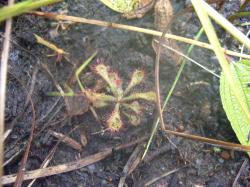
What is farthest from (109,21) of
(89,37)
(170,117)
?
(170,117)

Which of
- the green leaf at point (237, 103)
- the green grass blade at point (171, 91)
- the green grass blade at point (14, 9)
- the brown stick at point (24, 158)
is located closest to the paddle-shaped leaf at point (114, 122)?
the green grass blade at point (171, 91)

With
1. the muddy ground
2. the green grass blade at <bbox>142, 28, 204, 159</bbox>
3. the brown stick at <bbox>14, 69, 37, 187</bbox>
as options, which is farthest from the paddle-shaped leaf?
the brown stick at <bbox>14, 69, 37, 187</bbox>

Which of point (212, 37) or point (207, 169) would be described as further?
point (207, 169)

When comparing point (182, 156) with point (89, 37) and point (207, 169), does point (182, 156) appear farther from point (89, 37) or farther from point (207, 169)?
point (89, 37)

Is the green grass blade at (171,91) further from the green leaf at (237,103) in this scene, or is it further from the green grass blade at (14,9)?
the green grass blade at (14,9)

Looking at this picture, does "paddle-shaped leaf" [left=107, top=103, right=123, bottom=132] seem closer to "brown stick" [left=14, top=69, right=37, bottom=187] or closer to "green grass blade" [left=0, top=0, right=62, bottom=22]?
"brown stick" [left=14, top=69, right=37, bottom=187]

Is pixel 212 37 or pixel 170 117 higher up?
pixel 212 37
